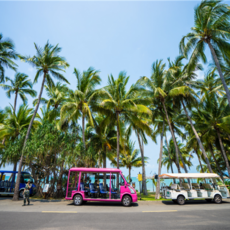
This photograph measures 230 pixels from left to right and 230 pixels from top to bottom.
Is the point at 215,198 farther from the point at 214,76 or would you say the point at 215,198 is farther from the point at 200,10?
the point at 214,76

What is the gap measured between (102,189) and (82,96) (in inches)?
372

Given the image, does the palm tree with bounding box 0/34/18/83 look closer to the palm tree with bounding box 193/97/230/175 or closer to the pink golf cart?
the pink golf cart

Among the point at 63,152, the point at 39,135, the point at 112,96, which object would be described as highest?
the point at 112,96

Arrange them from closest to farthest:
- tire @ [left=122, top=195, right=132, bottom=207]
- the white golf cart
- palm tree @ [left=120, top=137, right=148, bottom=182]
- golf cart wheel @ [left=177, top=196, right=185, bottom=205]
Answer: tire @ [left=122, top=195, right=132, bottom=207]
golf cart wheel @ [left=177, top=196, right=185, bottom=205]
the white golf cart
palm tree @ [left=120, top=137, right=148, bottom=182]

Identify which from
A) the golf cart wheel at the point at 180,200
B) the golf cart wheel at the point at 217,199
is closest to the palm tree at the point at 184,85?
the golf cart wheel at the point at 217,199

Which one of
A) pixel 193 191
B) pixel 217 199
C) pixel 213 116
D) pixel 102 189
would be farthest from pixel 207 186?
pixel 213 116

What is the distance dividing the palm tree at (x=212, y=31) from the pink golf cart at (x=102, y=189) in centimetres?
1095

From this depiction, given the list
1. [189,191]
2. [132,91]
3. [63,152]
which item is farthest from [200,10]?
[63,152]

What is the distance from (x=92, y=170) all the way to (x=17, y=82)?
21207 millimetres

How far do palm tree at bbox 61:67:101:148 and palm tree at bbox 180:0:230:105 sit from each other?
10152mm

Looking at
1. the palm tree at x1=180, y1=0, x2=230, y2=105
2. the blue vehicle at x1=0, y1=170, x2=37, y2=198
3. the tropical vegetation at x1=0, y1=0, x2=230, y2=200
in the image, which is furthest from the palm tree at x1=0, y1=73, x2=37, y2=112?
the palm tree at x1=180, y1=0, x2=230, y2=105

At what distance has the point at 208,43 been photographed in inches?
551

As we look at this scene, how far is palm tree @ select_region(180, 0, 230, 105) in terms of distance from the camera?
12906 millimetres

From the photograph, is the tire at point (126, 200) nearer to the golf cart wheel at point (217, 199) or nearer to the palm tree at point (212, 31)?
the golf cart wheel at point (217, 199)
